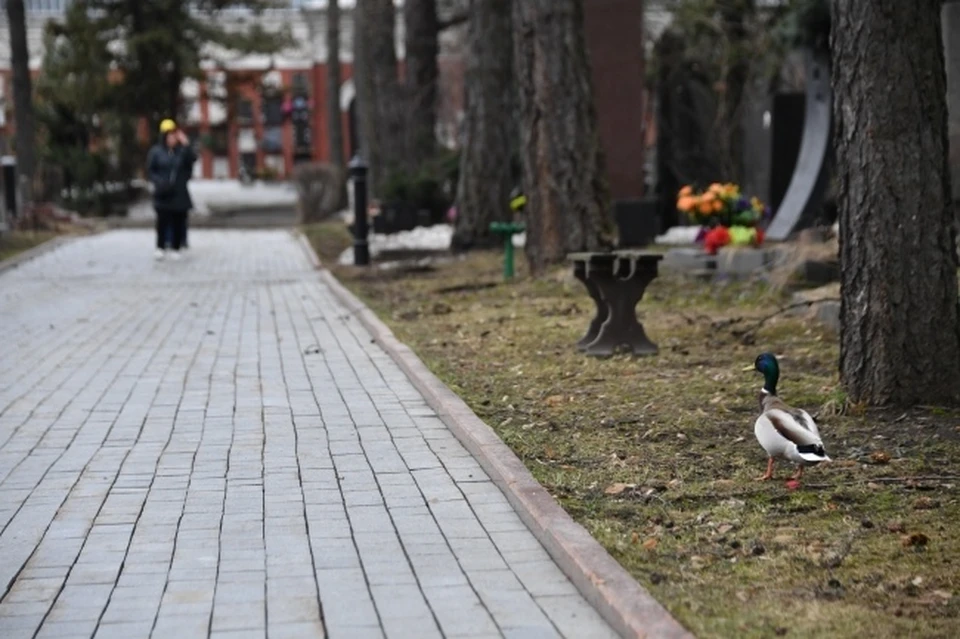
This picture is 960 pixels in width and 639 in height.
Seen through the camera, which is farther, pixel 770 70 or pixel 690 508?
pixel 770 70

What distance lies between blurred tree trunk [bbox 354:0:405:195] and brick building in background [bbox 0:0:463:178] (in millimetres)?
17857

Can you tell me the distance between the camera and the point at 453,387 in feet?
32.8

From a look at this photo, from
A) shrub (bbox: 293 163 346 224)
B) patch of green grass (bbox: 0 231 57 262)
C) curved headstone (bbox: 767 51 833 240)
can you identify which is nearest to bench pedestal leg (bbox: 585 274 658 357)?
curved headstone (bbox: 767 51 833 240)

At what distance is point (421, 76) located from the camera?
105 ft

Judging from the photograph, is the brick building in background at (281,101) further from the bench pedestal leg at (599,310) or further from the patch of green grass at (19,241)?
the bench pedestal leg at (599,310)

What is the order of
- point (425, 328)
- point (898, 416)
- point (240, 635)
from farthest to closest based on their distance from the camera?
point (425, 328) → point (898, 416) → point (240, 635)

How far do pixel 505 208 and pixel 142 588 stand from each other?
57.9 feet

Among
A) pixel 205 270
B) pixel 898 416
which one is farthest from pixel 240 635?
pixel 205 270

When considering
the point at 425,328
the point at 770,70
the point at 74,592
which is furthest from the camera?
the point at 770,70

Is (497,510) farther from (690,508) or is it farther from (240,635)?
(240,635)

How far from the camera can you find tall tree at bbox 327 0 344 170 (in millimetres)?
42562

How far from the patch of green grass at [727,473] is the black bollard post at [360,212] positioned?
26.5 feet

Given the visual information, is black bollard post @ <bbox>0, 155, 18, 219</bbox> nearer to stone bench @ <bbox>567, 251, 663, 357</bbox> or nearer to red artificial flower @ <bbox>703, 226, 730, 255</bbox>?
red artificial flower @ <bbox>703, 226, 730, 255</bbox>

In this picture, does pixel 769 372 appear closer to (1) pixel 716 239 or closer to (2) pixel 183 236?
(1) pixel 716 239
